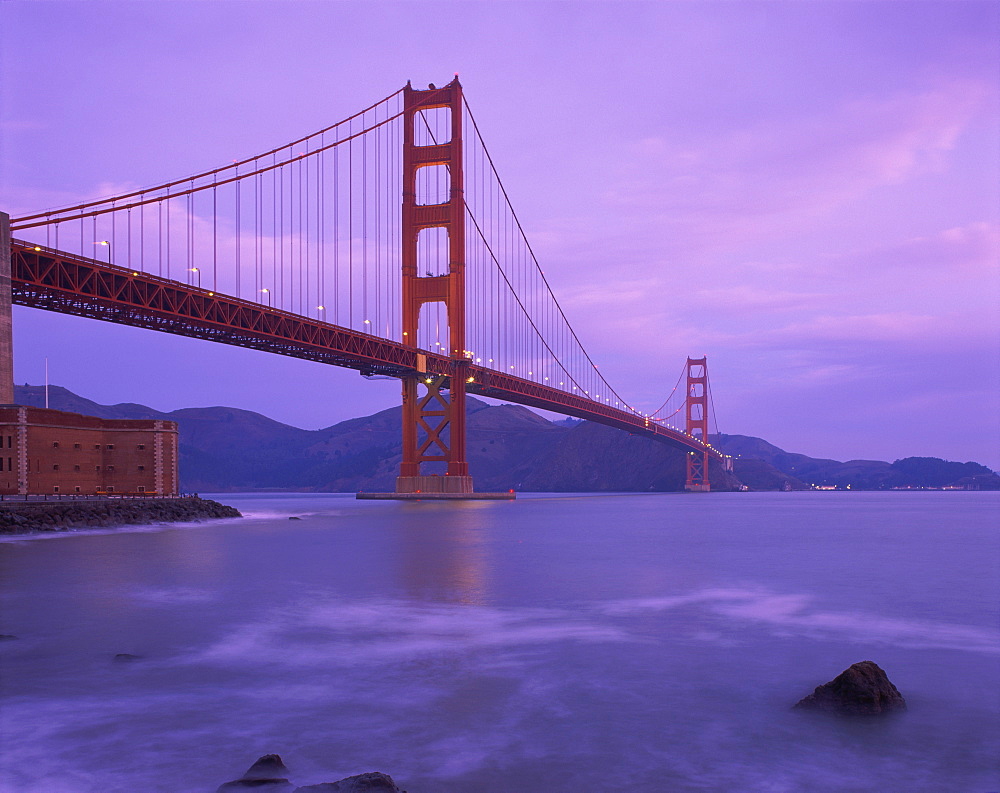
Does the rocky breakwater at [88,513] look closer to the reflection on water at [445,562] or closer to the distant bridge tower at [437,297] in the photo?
the reflection on water at [445,562]

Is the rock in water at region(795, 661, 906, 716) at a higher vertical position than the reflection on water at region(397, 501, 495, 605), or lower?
higher

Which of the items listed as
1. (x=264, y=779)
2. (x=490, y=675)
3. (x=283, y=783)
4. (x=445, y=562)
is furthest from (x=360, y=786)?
(x=445, y=562)

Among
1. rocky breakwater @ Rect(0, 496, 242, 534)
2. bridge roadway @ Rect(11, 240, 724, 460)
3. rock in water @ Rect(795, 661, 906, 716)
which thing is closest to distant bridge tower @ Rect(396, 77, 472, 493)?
bridge roadway @ Rect(11, 240, 724, 460)

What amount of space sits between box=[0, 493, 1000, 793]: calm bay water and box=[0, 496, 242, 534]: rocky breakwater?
9.96m

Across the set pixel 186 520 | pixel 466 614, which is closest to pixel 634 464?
pixel 186 520

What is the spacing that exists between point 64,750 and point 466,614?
735 centimetres

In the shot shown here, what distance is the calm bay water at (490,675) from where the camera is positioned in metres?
6.20

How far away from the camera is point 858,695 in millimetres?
7434

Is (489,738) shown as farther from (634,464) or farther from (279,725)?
(634,464)

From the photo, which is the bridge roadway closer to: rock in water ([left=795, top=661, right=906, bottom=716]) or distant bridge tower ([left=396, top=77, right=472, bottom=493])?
distant bridge tower ([left=396, top=77, right=472, bottom=493])

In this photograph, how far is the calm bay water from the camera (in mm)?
6203

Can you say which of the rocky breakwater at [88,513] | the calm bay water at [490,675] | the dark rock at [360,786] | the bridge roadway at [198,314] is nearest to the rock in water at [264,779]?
the calm bay water at [490,675]

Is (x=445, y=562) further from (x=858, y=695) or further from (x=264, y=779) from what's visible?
(x=264, y=779)

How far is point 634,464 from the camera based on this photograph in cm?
16225
